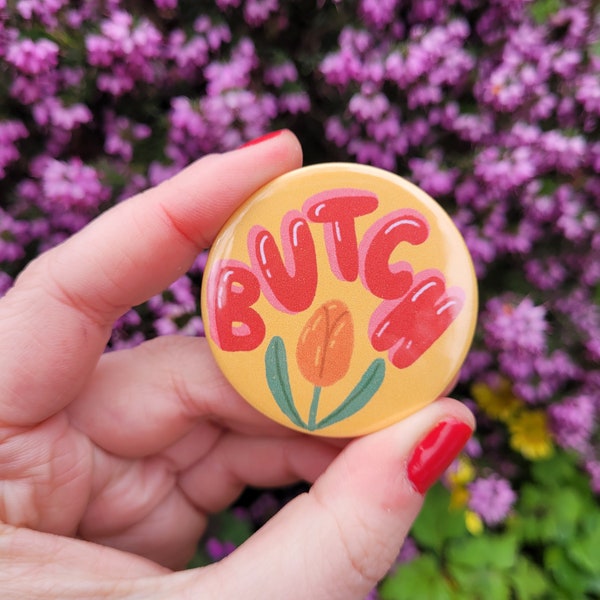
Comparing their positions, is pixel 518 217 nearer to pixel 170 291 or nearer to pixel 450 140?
pixel 450 140

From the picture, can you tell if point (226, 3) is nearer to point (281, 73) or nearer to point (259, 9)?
point (259, 9)

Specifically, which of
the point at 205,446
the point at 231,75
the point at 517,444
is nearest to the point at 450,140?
the point at 231,75

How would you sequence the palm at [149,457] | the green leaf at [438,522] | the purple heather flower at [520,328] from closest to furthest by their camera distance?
1. the palm at [149,457]
2. the purple heather flower at [520,328]
3. the green leaf at [438,522]

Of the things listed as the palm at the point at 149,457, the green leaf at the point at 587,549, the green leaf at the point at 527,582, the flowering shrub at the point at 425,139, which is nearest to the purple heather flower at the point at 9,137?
the flowering shrub at the point at 425,139

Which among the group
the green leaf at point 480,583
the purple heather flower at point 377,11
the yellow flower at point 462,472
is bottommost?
the green leaf at point 480,583

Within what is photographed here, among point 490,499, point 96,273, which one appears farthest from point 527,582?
point 96,273

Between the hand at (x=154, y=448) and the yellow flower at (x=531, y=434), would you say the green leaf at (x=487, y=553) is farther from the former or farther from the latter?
the hand at (x=154, y=448)
